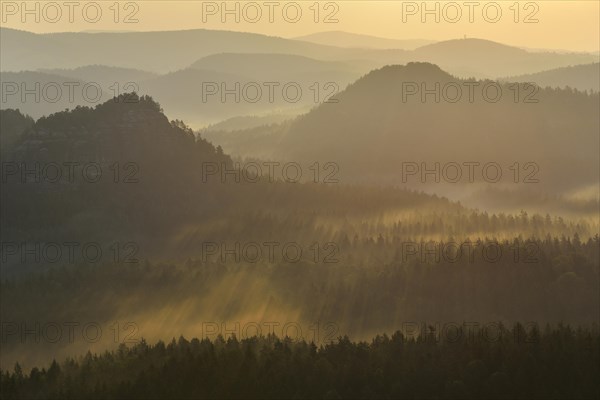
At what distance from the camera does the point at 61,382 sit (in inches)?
7653

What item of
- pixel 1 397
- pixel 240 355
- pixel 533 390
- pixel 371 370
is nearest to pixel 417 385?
pixel 371 370

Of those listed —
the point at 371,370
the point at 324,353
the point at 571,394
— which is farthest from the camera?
the point at 324,353

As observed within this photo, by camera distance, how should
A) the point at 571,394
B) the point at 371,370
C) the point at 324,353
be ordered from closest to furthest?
the point at 571,394, the point at 371,370, the point at 324,353

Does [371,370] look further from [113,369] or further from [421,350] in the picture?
[113,369]

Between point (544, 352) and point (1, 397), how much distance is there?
117990mm

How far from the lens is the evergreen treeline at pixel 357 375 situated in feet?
569

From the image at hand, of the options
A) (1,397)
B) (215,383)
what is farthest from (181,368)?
(1,397)

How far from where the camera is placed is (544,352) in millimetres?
186125

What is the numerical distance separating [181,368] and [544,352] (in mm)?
78590

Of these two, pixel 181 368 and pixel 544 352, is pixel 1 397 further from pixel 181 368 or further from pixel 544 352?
pixel 544 352

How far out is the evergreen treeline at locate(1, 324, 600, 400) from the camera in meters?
174

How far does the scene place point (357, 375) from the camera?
593 feet

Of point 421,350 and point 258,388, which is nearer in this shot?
point 258,388

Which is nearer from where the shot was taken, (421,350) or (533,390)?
(533,390)
